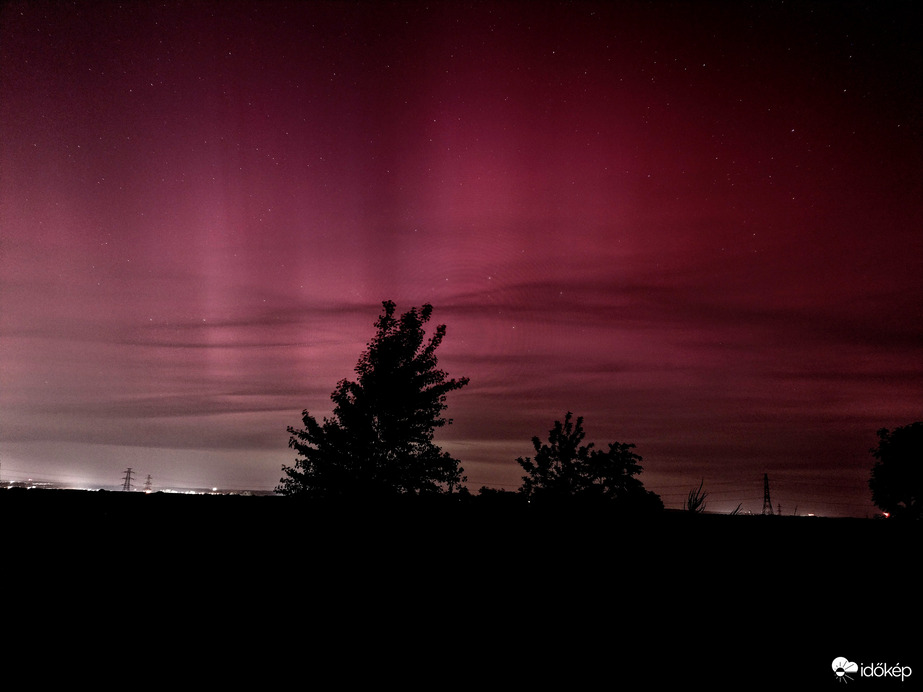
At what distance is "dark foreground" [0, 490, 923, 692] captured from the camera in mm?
4660

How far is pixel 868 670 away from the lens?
17.1 ft

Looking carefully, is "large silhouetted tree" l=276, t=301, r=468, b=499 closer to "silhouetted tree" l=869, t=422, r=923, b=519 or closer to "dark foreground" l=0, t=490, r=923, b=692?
"dark foreground" l=0, t=490, r=923, b=692

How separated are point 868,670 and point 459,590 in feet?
11.4

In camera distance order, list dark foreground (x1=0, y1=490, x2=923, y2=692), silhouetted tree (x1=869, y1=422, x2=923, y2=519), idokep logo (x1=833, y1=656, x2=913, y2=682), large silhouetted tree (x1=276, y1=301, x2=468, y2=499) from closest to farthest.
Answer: dark foreground (x1=0, y1=490, x2=923, y2=692), idokep logo (x1=833, y1=656, x2=913, y2=682), large silhouetted tree (x1=276, y1=301, x2=468, y2=499), silhouetted tree (x1=869, y1=422, x2=923, y2=519)

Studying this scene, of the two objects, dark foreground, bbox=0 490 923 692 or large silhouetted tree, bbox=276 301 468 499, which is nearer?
dark foreground, bbox=0 490 923 692

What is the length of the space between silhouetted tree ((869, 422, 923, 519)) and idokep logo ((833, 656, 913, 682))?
7216 centimetres

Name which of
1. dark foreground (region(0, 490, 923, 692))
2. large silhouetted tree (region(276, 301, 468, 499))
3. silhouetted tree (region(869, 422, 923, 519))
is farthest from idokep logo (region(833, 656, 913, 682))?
silhouetted tree (region(869, 422, 923, 519))

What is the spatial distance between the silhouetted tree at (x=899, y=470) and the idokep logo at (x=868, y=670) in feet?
237

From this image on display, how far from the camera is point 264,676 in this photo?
4.27 meters

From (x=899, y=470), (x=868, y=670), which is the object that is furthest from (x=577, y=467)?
(x=899, y=470)

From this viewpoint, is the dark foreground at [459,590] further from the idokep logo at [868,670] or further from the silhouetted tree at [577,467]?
the silhouetted tree at [577,467]

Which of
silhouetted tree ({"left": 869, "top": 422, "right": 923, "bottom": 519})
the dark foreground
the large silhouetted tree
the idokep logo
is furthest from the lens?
silhouetted tree ({"left": 869, "top": 422, "right": 923, "bottom": 519})

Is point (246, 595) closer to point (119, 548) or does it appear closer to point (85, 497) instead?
point (119, 548)

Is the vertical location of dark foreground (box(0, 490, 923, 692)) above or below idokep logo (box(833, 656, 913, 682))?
above
